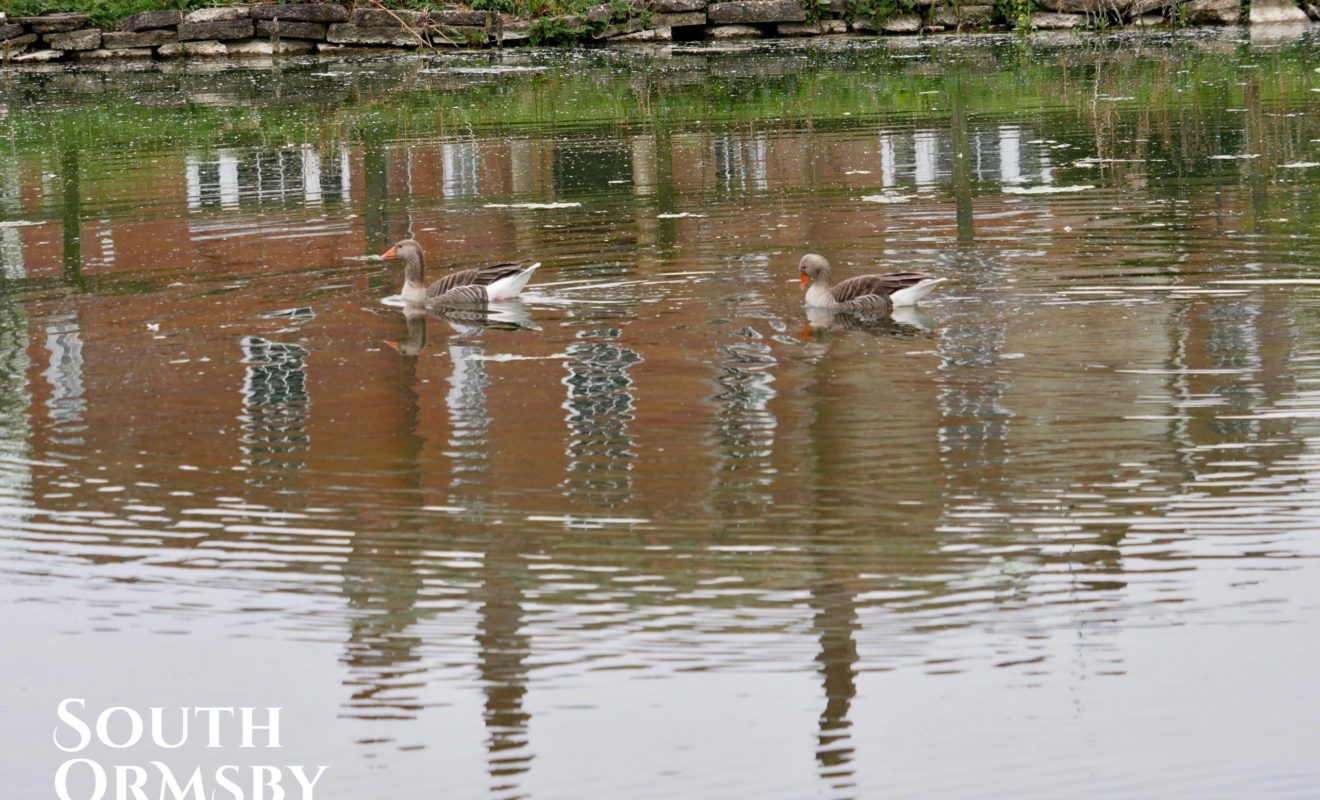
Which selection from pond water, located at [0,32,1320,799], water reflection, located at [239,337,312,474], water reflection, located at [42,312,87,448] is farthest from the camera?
water reflection, located at [42,312,87,448]

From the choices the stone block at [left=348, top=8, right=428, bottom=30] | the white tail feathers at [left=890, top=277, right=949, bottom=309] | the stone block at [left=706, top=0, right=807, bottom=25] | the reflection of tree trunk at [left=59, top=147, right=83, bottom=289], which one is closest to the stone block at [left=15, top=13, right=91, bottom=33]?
the stone block at [left=348, top=8, right=428, bottom=30]

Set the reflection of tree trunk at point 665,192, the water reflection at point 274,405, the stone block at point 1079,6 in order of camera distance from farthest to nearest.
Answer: the stone block at point 1079,6 → the reflection of tree trunk at point 665,192 → the water reflection at point 274,405

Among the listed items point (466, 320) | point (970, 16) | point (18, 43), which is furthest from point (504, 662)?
point (18, 43)

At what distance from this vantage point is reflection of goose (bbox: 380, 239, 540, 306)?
13.3 meters

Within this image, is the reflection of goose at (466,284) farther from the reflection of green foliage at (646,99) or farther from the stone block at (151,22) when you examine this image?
the stone block at (151,22)

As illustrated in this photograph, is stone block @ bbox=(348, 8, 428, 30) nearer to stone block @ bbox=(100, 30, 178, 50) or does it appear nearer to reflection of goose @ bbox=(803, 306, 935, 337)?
stone block @ bbox=(100, 30, 178, 50)

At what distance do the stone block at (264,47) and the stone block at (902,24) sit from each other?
42.9 ft

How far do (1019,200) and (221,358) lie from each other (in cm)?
797

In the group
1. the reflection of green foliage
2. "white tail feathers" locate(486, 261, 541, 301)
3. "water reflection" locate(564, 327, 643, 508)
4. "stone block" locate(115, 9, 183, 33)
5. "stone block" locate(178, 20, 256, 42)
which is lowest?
"water reflection" locate(564, 327, 643, 508)

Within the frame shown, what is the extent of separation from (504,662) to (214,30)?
38.8 metres

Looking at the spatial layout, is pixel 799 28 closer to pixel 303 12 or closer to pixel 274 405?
pixel 303 12

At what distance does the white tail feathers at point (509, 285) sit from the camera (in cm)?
1331

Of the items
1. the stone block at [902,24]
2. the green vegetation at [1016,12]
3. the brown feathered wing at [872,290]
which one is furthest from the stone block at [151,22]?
the brown feathered wing at [872,290]

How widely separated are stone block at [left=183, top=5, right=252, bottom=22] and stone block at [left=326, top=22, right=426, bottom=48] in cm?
191
